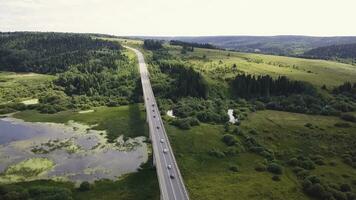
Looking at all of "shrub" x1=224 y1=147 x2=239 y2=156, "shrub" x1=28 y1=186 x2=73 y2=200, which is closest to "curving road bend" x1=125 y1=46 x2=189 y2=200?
"shrub" x1=28 y1=186 x2=73 y2=200

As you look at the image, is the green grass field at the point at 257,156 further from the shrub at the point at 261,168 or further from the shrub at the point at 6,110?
the shrub at the point at 6,110

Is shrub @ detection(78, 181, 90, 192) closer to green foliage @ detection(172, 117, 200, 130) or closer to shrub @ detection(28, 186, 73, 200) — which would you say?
shrub @ detection(28, 186, 73, 200)

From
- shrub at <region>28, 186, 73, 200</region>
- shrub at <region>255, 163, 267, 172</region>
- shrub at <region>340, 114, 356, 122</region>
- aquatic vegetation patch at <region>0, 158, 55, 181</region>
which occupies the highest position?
shrub at <region>340, 114, 356, 122</region>

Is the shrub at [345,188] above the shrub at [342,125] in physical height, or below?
below

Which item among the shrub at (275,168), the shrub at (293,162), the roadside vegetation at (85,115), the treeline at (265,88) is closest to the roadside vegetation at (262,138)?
the shrub at (275,168)

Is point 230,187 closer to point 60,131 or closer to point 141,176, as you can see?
point 141,176

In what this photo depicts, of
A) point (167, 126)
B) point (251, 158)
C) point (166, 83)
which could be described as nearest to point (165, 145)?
point (251, 158)
